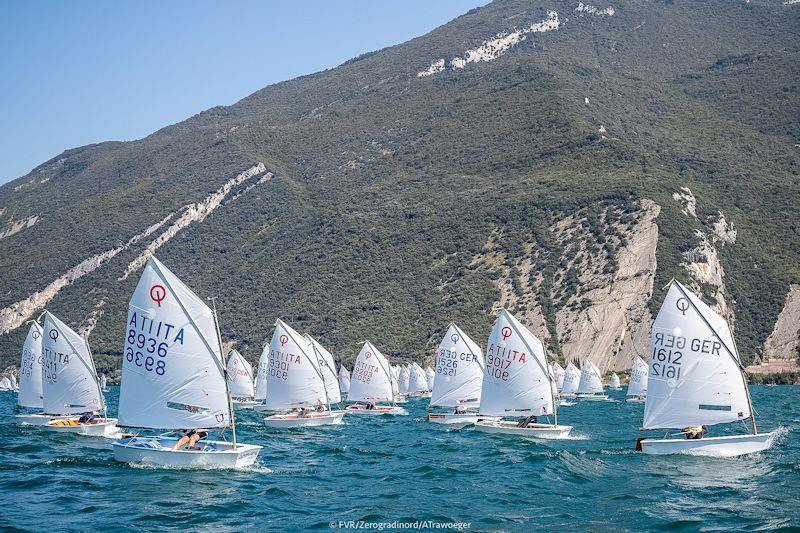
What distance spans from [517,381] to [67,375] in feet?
73.6

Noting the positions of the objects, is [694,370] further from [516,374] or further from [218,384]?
[218,384]

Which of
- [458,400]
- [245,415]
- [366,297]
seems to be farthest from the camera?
A: [366,297]

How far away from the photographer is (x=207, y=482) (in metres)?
29.0

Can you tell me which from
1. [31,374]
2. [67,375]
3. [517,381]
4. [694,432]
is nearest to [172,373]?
[67,375]

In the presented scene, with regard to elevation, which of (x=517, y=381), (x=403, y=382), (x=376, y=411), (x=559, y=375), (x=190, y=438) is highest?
(x=517, y=381)

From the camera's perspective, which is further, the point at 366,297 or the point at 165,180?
the point at 165,180

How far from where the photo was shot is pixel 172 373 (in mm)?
31875

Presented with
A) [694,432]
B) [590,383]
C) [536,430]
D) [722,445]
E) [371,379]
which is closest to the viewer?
[722,445]

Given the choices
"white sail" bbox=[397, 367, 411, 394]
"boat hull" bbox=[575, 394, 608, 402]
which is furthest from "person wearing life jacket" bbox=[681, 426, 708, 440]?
"white sail" bbox=[397, 367, 411, 394]

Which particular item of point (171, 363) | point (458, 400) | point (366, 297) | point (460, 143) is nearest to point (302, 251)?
point (366, 297)

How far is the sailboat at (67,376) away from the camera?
45.6 meters

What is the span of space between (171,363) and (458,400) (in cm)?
2656

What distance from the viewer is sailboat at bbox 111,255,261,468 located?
31.5 m

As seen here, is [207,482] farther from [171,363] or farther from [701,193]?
[701,193]
